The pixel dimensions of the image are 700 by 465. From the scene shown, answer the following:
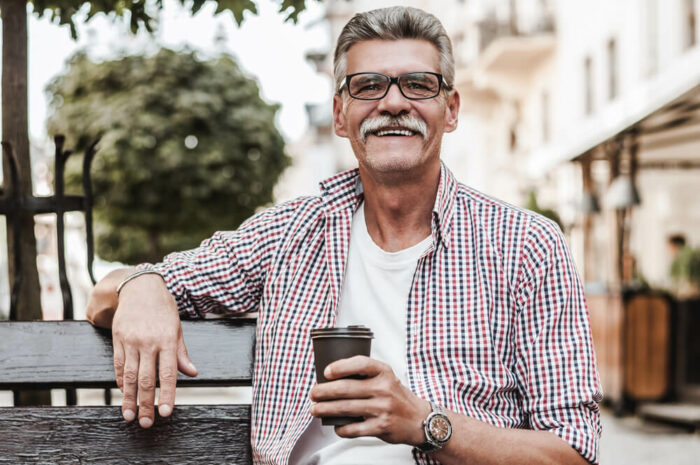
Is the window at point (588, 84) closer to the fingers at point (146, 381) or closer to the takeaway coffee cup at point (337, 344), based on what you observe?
the fingers at point (146, 381)

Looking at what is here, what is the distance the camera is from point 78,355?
2639 millimetres

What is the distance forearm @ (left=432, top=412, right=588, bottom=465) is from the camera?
2248mm

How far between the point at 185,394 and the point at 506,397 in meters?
10.6

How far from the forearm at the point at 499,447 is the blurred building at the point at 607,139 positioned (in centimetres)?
469

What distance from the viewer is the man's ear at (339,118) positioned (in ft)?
9.22

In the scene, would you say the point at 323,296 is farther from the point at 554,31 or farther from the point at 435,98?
the point at 554,31

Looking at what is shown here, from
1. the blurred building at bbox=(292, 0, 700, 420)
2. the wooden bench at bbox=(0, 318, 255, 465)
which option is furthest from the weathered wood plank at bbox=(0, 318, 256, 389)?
the blurred building at bbox=(292, 0, 700, 420)

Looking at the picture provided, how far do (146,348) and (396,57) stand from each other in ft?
3.06

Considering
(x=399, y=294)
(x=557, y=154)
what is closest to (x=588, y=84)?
(x=557, y=154)

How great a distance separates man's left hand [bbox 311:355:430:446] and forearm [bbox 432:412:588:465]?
0.19 meters

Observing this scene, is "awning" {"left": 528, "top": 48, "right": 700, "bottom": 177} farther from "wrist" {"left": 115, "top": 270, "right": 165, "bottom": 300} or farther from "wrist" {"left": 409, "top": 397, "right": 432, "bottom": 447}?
"wrist" {"left": 409, "top": 397, "right": 432, "bottom": 447}

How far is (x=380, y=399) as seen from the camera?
6.56 ft

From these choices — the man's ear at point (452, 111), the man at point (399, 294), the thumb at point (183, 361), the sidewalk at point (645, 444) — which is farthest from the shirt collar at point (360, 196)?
the sidewalk at point (645, 444)

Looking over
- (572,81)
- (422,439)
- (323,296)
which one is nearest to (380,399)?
(422,439)
